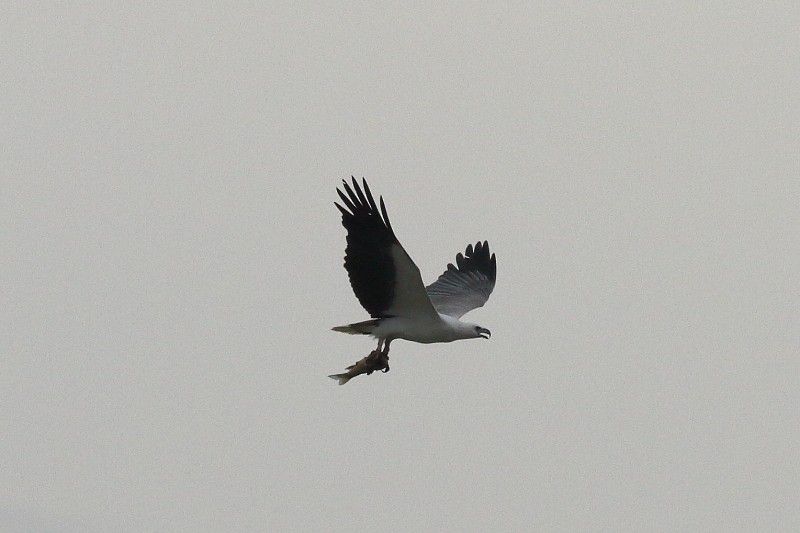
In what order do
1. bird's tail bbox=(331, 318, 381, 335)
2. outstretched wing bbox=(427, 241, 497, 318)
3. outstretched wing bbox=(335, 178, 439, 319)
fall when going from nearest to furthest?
outstretched wing bbox=(335, 178, 439, 319) → bird's tail bbox=(331, 318, 381, 335) → outstretched wing bbox=(427, 241, 497, 318)

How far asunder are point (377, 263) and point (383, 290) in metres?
0.48

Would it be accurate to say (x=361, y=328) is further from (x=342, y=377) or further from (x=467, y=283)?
(x=467, y=283)

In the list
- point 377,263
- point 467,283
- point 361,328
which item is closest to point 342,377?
point 361,328

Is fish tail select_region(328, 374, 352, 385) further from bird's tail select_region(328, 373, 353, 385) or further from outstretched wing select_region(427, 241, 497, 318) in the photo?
outstretched wing select_region(427, 241, 497, 318)

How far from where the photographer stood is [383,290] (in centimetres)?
1539

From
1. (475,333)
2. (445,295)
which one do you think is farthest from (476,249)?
(475,333)

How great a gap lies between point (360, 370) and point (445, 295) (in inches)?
148

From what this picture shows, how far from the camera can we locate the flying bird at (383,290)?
48.4 feet

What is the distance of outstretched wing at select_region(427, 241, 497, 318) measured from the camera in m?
19.1

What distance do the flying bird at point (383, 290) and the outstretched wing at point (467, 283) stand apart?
2.70m

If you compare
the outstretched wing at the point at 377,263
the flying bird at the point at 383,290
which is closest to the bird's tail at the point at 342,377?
the flying bird at the point at 383,290

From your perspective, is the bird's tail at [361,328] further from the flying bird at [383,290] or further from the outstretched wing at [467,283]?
the outstretched wing at [467,283]

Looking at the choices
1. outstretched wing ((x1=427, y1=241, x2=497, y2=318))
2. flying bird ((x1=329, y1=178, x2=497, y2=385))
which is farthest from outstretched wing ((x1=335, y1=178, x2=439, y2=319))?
outstretched wing ((x1=427, y1=241, x2=497, y2=318))

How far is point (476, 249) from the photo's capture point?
2047cm
